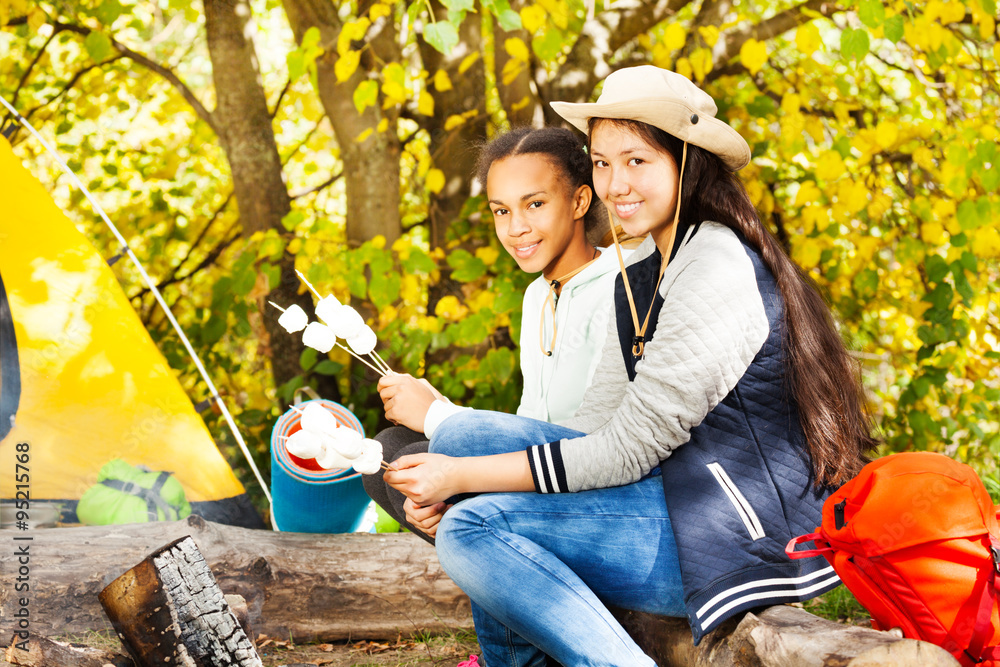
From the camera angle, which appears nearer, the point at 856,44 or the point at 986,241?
the point at 856,44

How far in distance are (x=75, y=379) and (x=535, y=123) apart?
176cm

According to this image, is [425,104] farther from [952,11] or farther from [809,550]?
[809,550]

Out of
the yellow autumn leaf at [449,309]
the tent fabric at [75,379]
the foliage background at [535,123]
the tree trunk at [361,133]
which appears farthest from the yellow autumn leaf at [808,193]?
the tent fabric at [75,379]

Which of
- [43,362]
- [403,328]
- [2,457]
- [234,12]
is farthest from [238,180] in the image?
[2,457]

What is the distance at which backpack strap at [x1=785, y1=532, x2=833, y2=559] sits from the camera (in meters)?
1.04

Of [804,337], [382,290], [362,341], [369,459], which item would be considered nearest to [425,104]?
[382,290]

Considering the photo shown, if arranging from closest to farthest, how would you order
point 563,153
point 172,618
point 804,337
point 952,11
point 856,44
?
point 804,337
point 172,618
point 563,153
point 856,44
point 952,11

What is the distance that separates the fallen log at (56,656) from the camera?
148 centimetres

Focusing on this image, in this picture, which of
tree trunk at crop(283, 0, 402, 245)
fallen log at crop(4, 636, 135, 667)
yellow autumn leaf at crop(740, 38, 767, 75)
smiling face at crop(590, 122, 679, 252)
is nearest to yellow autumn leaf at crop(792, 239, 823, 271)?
yellow autumn leaf at crop(740, 38, 767, 75)

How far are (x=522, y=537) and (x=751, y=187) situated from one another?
6.61ft

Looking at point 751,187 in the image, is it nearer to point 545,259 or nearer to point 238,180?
point 545,259

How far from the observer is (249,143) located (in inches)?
132

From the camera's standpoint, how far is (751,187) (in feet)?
9.12

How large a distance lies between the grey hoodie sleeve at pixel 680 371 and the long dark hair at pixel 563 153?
0.53 metres
